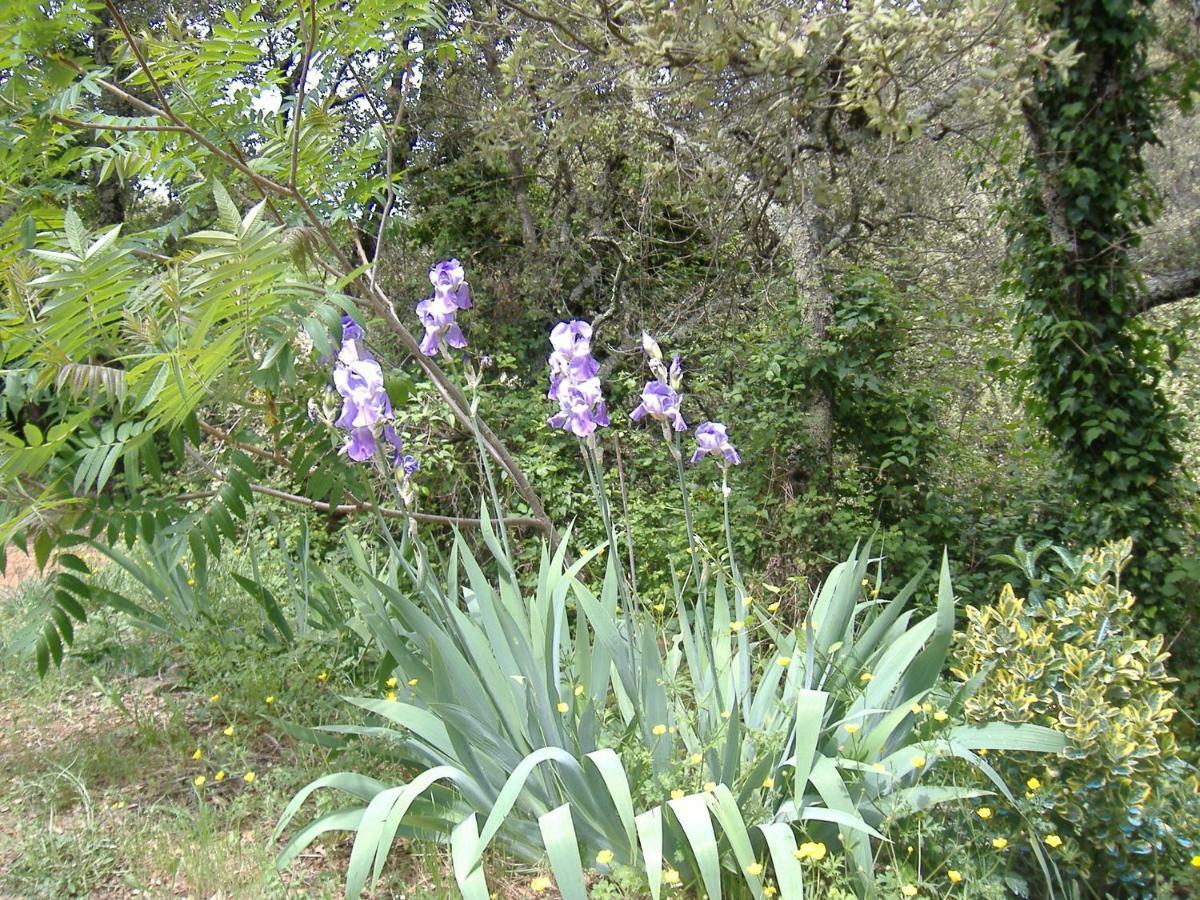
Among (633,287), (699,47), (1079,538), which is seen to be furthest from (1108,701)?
(633,287)

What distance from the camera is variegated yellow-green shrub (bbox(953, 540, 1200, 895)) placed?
2086 millimetres

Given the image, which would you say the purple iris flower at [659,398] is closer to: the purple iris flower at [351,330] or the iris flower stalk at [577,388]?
the iris flower stalk at [577,388]

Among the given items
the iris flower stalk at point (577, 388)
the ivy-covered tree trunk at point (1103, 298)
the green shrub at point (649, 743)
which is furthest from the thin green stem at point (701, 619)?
the ivy-covered tree trunk at point (1103, 298)

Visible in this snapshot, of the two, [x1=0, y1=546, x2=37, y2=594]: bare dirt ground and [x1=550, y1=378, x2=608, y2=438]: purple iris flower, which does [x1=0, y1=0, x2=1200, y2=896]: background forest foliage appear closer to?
[x1=550, y1=378, x2=608, y2=438]: purple iris flower

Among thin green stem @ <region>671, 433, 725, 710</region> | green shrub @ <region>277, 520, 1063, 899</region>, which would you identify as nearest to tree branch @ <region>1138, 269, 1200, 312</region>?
green shrub @ <region>277, 520, 1063, 899</region>

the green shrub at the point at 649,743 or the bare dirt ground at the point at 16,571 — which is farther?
the bare dirt ground at the point at 16,571

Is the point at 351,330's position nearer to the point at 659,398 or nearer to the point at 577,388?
the point at 577,388

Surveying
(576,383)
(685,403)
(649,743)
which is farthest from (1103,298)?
(649,743)

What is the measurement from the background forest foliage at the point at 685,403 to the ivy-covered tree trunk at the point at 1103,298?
0.8 inches

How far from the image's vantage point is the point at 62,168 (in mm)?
3031

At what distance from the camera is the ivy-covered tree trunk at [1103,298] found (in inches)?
150

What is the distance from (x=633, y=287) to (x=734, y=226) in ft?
3.46

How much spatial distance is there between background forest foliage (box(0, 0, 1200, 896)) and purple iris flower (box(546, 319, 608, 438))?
229 millimetres

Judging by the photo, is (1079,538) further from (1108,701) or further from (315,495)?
(315,495)
